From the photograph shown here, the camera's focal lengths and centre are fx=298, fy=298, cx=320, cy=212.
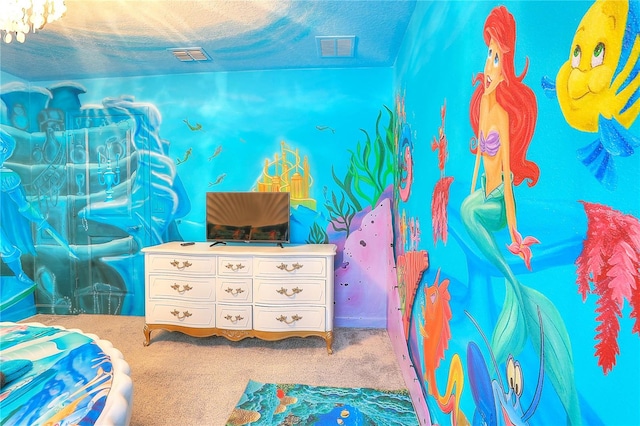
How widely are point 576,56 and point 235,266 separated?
252cm

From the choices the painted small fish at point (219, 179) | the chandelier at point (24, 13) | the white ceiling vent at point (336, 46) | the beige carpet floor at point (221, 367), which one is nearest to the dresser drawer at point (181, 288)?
the beige carpet floor at point (221, 367)

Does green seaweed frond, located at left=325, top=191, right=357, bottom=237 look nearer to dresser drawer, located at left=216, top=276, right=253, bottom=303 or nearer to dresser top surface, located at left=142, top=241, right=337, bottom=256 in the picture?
dresser top surface, located at left=142, top=241, right=337, bottom=256

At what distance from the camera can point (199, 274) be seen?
2.68 m

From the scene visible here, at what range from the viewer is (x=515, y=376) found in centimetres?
86

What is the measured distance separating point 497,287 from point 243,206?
8.01 ft

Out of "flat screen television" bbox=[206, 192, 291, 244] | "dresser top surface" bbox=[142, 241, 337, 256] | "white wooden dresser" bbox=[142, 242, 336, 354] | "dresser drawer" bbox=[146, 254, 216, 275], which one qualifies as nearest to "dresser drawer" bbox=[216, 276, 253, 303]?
"white wooden dresser" bbox=[142, 242, 336, 354]

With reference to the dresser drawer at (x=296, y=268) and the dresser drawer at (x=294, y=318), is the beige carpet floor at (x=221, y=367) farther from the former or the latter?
the dresser drawer at (x=296, y=268)

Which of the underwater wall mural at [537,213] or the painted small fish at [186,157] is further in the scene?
the painted small fish at [186,157]

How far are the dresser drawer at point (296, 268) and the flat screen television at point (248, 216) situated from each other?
35 centimetres

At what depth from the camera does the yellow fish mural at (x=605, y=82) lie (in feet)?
1.67

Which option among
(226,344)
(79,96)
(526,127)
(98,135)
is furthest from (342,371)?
(79,96)

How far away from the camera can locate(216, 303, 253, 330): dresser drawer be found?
265cm

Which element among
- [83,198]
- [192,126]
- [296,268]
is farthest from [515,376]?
[83,198]

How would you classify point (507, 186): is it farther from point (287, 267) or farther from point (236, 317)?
point (236, 317)
